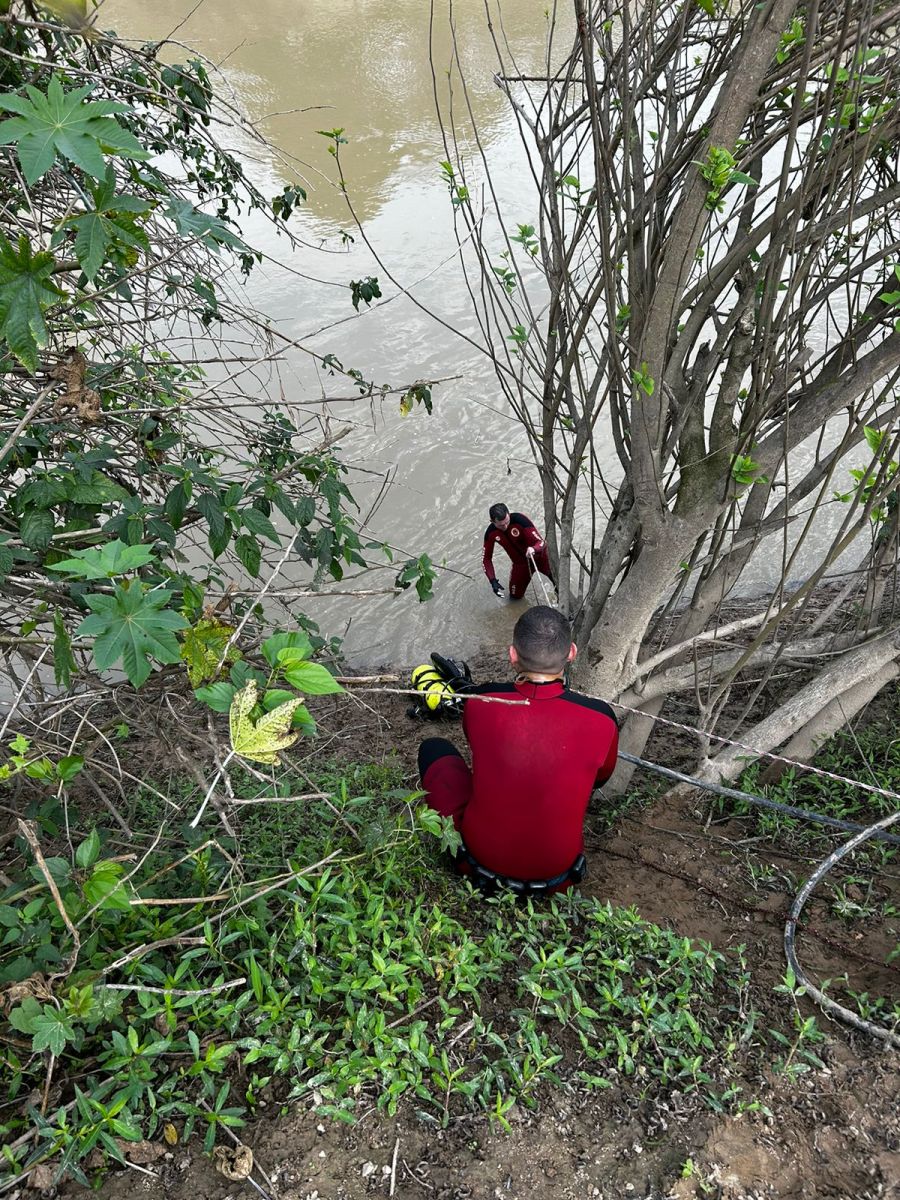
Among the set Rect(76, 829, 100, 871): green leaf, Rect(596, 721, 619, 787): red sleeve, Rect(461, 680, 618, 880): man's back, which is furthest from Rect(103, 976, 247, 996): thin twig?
Rect(596, 721, 619, 787): red sleeve

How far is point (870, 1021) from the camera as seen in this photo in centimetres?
206

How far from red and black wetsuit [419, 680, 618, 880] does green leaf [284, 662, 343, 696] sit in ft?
2.96

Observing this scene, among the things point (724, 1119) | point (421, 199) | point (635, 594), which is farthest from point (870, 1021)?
point (421, 199)

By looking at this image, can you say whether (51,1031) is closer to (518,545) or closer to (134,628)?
(134,628)

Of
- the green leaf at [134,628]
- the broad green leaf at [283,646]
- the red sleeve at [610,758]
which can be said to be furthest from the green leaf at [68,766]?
the red sleeve at [610,758]

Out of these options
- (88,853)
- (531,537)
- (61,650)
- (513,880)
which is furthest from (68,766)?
(531,537)

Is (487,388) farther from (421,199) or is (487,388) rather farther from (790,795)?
(790,795)

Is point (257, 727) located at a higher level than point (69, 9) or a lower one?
lower

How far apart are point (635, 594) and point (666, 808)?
3.30 feet

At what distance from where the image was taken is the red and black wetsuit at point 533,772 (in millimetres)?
2479

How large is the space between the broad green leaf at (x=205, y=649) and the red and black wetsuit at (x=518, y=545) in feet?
13.6

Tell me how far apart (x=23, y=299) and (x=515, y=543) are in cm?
→ 462

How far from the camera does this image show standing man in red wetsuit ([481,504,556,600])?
5.95 m

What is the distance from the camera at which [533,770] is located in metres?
2.49
